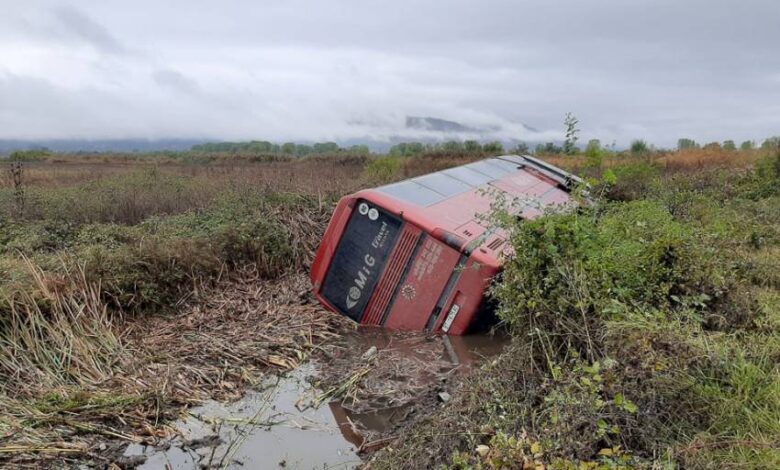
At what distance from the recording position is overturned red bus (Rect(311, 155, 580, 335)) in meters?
6.45

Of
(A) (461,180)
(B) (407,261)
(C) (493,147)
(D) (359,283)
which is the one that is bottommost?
(D) (359,283)

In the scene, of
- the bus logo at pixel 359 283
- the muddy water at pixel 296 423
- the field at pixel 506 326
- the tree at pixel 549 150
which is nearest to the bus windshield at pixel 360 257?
the bus logo at pixel 359 283

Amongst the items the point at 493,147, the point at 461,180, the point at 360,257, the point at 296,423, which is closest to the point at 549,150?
the point at 493,147

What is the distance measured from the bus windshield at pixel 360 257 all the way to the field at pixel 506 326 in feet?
1.43

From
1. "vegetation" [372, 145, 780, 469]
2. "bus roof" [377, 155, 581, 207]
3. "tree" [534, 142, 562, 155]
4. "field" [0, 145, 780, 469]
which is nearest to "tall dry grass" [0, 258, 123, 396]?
"field" [0, 145, 780, 469]

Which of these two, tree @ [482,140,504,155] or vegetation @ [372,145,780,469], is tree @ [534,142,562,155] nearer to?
tree @ [482,140,504,155]

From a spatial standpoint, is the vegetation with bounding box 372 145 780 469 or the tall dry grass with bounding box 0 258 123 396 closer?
the vegetation with bounding box 372 145 780 469

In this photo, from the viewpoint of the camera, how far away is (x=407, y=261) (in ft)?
22.4

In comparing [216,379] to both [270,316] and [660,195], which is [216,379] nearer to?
[270,316]

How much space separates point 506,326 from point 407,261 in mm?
1670

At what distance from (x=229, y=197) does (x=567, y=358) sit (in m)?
9.42

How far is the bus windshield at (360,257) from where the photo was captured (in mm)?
7047

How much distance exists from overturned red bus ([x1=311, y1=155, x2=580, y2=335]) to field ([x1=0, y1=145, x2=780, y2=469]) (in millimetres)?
581

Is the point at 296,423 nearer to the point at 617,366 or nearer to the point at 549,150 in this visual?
the point at 617,366
